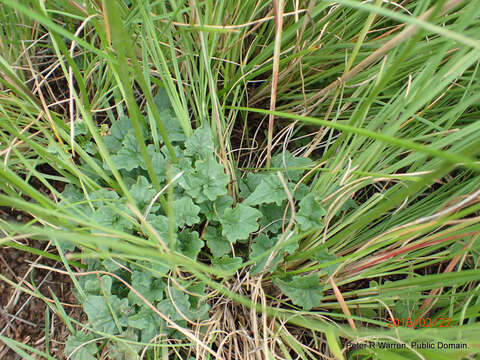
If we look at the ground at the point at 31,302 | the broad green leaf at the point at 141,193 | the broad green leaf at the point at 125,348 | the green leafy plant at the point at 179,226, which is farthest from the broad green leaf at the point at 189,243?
the ground at the point at 31,302

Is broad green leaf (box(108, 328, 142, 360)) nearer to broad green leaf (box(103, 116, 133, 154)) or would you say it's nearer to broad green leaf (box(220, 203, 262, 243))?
broad green leaf (box(220, 203, 262, 243))

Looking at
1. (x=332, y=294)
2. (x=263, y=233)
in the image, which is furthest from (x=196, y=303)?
(x=332, y=294)

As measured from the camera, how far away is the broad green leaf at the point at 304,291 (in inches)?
30.7

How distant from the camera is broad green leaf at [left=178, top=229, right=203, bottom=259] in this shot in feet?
2.56

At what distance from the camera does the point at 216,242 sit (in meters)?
0.83

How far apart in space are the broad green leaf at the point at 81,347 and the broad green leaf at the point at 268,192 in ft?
1.59

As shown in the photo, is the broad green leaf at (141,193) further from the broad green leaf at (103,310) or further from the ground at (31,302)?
the ground at (31,302)

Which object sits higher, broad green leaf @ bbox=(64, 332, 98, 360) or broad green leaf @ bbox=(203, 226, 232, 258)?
broad green leaf @ bbox=(203, 226, 232, 258)

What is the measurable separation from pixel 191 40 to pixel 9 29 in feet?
1.65

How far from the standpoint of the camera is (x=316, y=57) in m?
0.91

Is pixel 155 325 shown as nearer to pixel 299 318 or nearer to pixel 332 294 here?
pixel 299 318

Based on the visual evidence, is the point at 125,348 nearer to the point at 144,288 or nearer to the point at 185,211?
the point at 144,288

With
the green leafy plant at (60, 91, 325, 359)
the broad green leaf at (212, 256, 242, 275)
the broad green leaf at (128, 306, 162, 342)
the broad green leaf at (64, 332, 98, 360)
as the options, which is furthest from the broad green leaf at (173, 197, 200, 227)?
the broad green leaf at (64, 332, 98, 360)

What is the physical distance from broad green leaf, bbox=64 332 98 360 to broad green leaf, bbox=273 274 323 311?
45 centimetres
